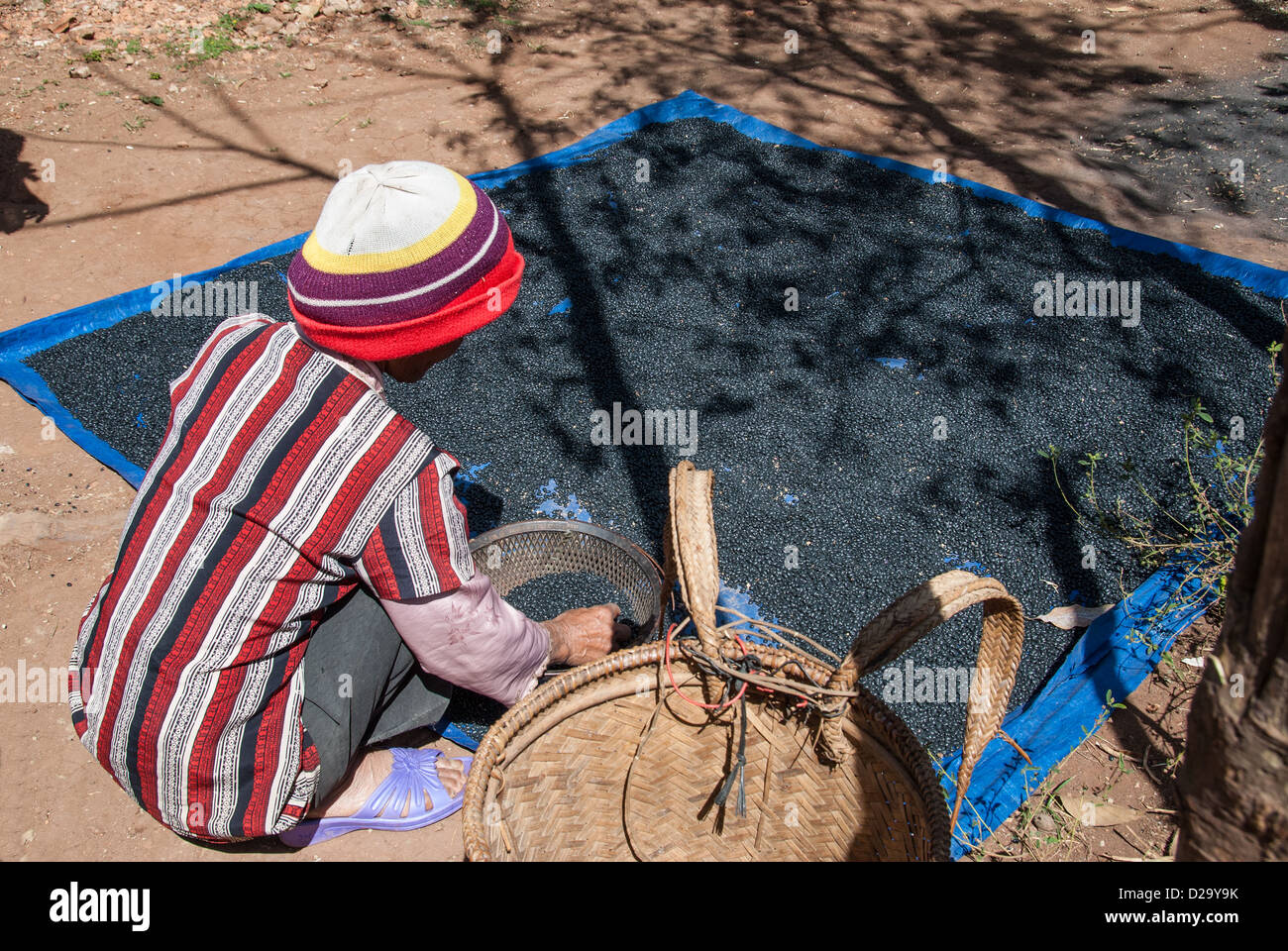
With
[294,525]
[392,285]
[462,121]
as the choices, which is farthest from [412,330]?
[462,121]

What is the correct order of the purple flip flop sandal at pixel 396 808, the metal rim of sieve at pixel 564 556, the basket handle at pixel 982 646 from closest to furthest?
the basket handle at pixel 982 646 < the purple flip flop sandal at pixel 396 808 < the metal rim of sieve at pixel 564 556

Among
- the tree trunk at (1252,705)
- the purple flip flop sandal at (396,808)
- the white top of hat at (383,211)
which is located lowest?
the purple flip flop sandal at (396,808)

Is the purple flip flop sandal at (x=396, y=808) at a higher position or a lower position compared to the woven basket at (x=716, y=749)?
lower

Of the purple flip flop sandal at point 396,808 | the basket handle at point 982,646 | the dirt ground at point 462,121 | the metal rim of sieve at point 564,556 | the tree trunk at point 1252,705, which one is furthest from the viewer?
the dirt ground at point 462,121

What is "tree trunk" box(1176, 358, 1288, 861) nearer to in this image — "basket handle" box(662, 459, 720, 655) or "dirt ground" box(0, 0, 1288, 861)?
"basket handle" box(662, 459, 720, 655)

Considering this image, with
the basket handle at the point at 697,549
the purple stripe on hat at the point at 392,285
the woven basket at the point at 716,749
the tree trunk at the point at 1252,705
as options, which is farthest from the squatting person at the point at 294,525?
the tree trunk at the point at 1252,705

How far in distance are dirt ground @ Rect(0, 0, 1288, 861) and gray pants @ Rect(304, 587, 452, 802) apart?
0.36m

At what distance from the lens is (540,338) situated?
284cm

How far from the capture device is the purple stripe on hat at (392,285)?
1.26 m

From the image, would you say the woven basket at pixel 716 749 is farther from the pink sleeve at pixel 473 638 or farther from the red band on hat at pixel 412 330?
the red band on hat at pixel 412 330

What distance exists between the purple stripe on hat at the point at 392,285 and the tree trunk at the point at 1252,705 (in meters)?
1.02

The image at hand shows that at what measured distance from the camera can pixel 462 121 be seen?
4410 mm

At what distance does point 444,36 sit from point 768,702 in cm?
481

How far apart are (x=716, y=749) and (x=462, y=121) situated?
3.71m
